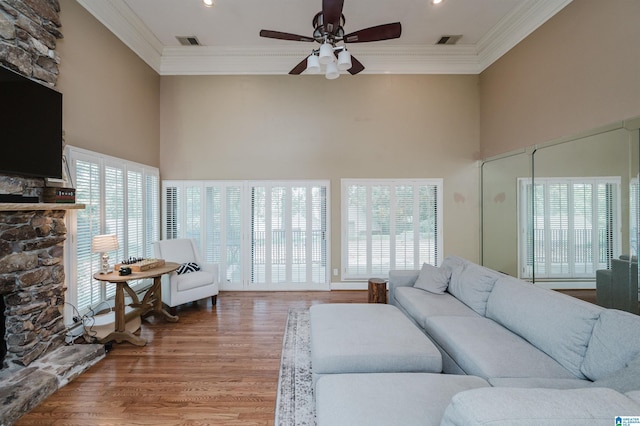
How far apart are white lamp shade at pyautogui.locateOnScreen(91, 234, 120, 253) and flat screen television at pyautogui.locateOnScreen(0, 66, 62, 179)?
0.72 meters

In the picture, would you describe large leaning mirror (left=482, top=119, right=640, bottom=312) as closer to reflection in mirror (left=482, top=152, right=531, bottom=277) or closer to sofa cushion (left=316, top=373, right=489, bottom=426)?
reflection in mirror (left=482, top=152, right=531, bottom=277)

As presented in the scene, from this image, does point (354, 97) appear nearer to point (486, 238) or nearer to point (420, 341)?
point (486, 238)

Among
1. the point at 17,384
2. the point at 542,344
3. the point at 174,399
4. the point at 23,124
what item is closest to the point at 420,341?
the point at 542,344

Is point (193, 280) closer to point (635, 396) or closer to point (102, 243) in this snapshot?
point (102, 243)

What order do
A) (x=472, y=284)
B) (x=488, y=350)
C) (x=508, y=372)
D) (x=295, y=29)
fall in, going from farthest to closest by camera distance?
(x=295, y=29) < (x=472, y=284) < (x=488, y=350) < (x=508, y=372)

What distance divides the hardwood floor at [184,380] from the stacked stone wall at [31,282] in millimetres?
590

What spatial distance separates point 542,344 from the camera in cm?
196

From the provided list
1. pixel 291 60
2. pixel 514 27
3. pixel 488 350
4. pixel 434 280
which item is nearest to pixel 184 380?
pixel 488 350

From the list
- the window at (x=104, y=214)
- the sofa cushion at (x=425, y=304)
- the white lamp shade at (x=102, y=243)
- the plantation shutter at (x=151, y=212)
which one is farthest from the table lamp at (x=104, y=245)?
the sofa cushion at (x=425, y=304)

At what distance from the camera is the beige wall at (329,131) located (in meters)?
4.77

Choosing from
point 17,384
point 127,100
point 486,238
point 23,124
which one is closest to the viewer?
point 17,384

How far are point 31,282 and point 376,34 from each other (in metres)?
3.93

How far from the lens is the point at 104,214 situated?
3406 mm

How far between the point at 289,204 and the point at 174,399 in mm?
3171
